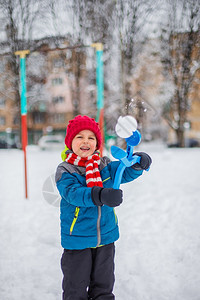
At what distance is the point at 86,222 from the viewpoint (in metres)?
1.70

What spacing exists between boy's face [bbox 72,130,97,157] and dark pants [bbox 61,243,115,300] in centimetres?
62

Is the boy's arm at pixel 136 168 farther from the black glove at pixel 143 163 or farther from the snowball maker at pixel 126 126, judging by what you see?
the snowball maker at pixel 126 126

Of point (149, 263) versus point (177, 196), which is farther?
point (177, 196)

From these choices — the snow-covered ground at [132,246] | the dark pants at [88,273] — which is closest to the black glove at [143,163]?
the dark pants at [88,273]

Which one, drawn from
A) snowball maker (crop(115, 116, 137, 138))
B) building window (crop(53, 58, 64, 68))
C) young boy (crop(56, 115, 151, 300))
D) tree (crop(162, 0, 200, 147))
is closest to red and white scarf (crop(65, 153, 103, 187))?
young boy (crop(56, 115, 151, 300))

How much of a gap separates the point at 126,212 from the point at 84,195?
9.08 ft

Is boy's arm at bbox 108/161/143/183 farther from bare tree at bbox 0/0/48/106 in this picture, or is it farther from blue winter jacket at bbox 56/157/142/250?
bare tree at bbox 0/0/48/106

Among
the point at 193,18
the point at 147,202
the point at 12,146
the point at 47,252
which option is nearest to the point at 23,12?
the point at 193,18

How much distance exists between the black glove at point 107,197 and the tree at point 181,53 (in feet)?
32.3

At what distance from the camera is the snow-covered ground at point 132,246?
2.26m

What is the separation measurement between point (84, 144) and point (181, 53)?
1127 cm

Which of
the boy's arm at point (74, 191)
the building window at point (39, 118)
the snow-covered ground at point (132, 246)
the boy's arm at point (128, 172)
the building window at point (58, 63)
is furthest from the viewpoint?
the building window at point (39, 118)

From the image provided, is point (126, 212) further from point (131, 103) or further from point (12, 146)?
point (12, 146)

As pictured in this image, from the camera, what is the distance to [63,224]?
1.77m
